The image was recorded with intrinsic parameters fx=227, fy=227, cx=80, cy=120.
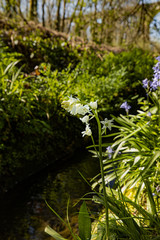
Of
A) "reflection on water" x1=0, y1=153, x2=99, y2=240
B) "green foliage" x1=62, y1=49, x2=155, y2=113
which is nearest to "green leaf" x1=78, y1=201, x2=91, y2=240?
"reflection on water" x1=0, y1=153, x2=99, y2=240

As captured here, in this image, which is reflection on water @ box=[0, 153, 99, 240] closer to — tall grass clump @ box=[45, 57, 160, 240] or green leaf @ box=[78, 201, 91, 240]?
tall grass clump @ box=[45, 57, 160, 240]

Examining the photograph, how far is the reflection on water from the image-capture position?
192 centimetres

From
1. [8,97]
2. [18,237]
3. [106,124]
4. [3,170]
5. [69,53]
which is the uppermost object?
[69,53]

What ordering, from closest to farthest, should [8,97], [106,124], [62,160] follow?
1. [106,124]
2. [8,97]
3. [62,160]

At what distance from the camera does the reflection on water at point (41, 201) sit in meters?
1.92

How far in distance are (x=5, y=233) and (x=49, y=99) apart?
2.01m

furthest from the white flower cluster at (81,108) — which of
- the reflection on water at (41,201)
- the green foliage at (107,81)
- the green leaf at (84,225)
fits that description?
the green foliage at (107,81)

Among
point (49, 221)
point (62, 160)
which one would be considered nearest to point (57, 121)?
point (62, 160)

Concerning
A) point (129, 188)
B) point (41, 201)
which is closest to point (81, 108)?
point (129, 188)

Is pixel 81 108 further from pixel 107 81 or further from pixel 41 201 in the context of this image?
pixel 107 81

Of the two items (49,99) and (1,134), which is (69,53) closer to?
(49,99)

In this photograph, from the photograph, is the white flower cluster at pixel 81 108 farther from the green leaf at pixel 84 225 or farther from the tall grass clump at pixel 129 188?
the green leaf at pixel 84 225

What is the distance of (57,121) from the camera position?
11.4 feet

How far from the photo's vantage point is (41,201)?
2.33 metres
